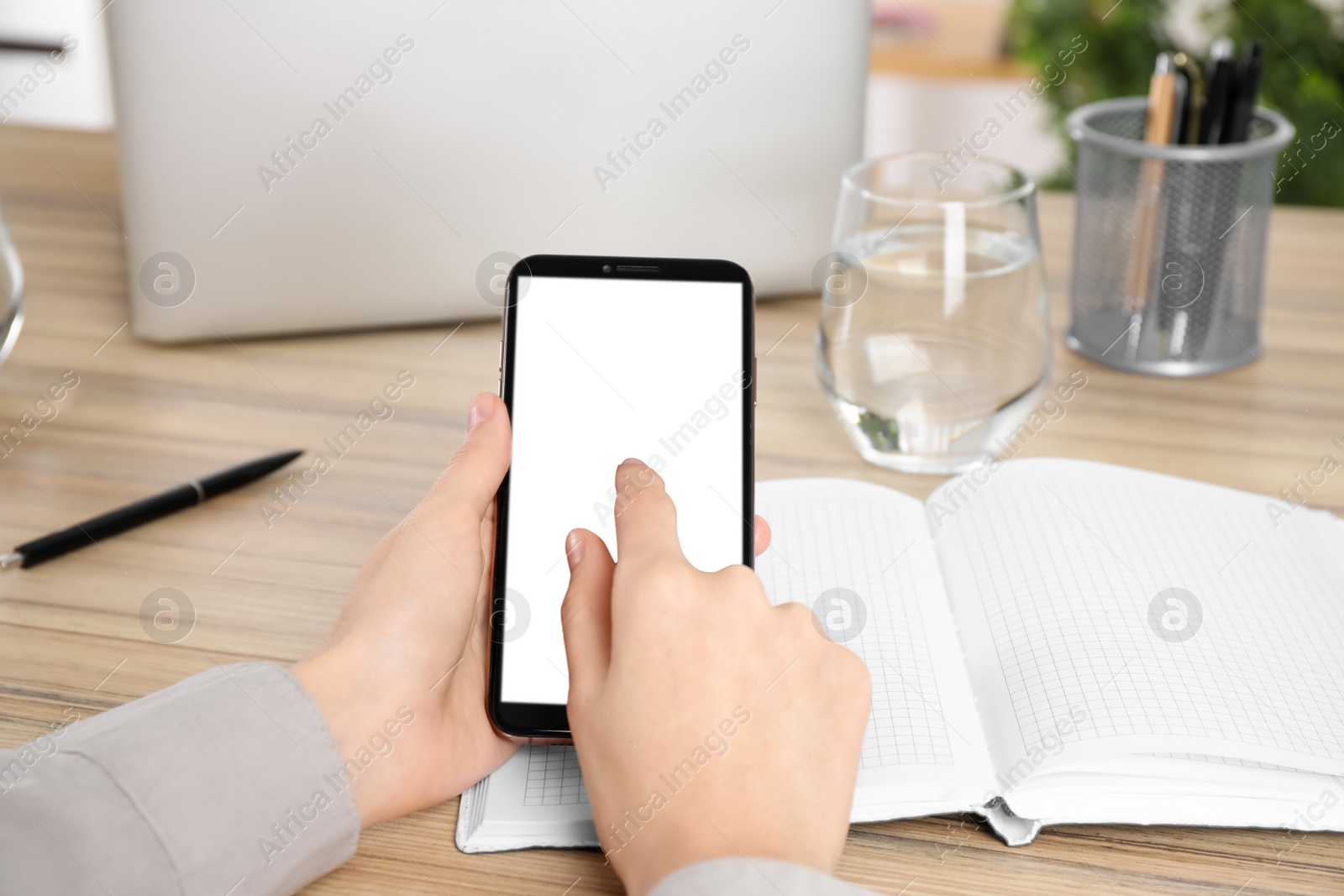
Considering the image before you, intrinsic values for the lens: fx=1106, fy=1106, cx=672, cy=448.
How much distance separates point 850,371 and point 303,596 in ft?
1.17

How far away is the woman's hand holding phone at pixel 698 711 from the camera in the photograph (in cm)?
39

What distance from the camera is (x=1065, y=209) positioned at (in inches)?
44.0

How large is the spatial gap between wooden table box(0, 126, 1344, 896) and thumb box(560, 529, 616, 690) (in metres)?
0.08

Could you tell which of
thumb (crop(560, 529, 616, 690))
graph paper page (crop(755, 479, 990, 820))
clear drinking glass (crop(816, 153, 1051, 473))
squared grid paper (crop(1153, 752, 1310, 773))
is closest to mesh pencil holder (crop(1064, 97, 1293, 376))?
clear drinking glass (crop(816, 153, 1051, 473))

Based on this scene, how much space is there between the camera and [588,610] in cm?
43

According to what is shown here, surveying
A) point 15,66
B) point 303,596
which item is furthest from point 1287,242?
point 15,66

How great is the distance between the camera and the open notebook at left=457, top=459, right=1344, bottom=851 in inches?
17.4

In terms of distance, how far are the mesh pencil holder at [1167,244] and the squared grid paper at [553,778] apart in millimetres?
560

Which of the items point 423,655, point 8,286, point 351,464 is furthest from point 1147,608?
point 8,286

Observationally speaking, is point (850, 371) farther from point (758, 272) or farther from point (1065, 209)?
point (1065, 209)

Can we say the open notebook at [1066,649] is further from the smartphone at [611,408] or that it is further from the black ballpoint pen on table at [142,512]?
the black ballpoint pen on table at [142,512]

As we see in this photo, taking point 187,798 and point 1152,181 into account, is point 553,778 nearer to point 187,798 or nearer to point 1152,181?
point 187,798

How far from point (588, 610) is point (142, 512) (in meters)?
0.33

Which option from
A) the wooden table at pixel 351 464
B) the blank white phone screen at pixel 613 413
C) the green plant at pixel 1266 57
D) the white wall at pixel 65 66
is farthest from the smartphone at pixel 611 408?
the white wall at pixel 65 66
